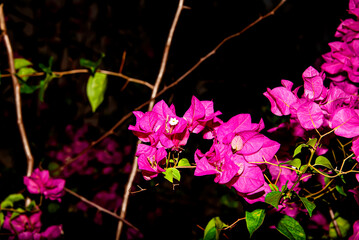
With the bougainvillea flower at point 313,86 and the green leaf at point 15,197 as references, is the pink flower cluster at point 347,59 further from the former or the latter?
the green leaf at point 15,197

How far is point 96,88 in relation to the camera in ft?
2.47

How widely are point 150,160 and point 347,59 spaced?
431 mm

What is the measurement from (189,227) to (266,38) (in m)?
1.26

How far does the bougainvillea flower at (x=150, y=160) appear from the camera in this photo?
13.6 inches

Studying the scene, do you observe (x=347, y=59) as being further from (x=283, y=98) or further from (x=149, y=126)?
(x=149, y=126)

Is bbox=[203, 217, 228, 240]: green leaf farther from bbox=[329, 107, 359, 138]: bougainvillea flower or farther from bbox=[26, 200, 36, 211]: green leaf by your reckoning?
bbox=[26, 200, 36, 211]: green leaf

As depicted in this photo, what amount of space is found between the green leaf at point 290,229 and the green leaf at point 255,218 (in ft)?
0.10

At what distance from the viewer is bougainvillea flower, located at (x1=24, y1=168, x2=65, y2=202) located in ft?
2.34

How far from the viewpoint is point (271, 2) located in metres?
1.54

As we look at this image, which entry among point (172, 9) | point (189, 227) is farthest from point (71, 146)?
point (172, 9)

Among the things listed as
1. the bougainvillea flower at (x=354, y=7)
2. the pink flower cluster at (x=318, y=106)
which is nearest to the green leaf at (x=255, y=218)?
the pink flower cluster at (x=318, y=106)

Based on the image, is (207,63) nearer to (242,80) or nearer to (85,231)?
(242,80)

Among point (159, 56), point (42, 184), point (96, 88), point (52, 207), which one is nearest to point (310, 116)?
point (96, 88)

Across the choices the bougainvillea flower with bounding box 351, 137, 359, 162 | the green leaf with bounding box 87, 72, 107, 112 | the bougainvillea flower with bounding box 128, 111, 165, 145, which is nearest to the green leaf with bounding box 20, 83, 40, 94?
the green leaf with bounding box 87, 72, 107, 112
